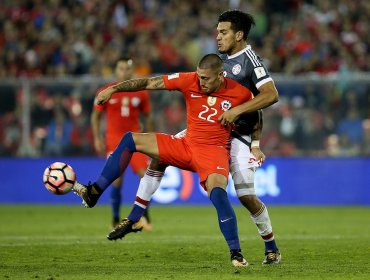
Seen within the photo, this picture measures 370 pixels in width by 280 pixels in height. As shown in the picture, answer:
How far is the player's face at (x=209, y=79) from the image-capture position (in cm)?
902

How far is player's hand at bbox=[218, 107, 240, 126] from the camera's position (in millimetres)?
9086

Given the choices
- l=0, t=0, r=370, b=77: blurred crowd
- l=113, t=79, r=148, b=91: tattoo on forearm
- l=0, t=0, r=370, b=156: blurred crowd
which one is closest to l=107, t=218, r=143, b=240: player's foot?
l=113, t=79, r=148, b=91: tattoo on forearm

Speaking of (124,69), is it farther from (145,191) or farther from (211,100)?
(211,100)

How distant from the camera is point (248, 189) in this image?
31.1 ft

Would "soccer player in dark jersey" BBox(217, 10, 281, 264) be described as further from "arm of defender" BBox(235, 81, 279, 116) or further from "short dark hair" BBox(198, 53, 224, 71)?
"short dark hair" BBox(198, 53, 224, 71)

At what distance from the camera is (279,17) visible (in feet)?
Answer: 80.0

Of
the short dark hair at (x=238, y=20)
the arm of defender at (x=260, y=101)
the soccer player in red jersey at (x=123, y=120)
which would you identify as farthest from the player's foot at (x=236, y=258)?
the soccer player in red jersey at (x=123, y=120)

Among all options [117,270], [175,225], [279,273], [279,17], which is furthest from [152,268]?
→ [279,17]

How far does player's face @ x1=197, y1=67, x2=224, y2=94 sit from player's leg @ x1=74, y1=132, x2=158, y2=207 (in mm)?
776

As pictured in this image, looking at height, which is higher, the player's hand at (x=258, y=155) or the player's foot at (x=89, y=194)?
the player's hand at (x=258, y=155)

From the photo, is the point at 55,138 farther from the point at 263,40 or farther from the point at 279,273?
the point at 279,273

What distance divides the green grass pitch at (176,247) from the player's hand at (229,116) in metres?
1.50

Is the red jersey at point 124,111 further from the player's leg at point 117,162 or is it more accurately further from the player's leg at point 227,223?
the player's leg at point 227,223

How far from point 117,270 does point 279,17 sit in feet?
53.9
